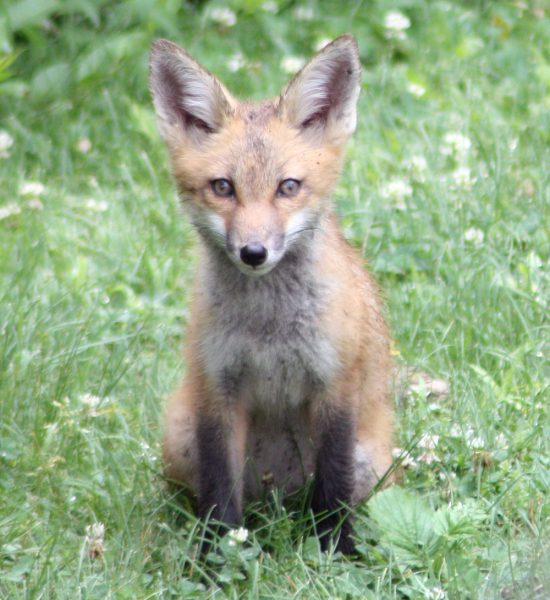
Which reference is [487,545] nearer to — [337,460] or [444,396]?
[337,460]

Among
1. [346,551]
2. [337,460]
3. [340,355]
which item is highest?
[340,355]

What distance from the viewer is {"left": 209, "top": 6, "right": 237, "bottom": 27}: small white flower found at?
7.89 meters

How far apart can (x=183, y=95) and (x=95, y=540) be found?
64.3 inches

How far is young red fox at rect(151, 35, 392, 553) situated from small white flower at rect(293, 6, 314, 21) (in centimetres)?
402

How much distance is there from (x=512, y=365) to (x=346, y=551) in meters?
1.21

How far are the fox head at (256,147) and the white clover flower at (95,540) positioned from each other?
1084mm

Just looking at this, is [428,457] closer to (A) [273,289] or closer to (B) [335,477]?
(B) [335,477]

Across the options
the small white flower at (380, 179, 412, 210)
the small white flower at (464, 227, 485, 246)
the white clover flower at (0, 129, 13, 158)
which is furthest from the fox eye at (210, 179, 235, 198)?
the white clover flower at (0, 129, 13, 158)

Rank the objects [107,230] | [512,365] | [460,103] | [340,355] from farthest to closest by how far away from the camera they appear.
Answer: [460,103] < [107,230] < [512,365] < [340,355]

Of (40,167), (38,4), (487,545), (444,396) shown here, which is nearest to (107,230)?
(40,167)

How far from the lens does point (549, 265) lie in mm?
5234

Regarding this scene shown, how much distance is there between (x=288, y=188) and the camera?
12.4ft

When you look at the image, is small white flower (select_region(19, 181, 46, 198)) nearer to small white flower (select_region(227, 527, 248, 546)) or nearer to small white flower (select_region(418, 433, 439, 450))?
small white flower (select_region(418, 433, 439, 450))

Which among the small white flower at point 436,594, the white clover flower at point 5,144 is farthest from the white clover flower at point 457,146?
the small white flower at point 436,594
